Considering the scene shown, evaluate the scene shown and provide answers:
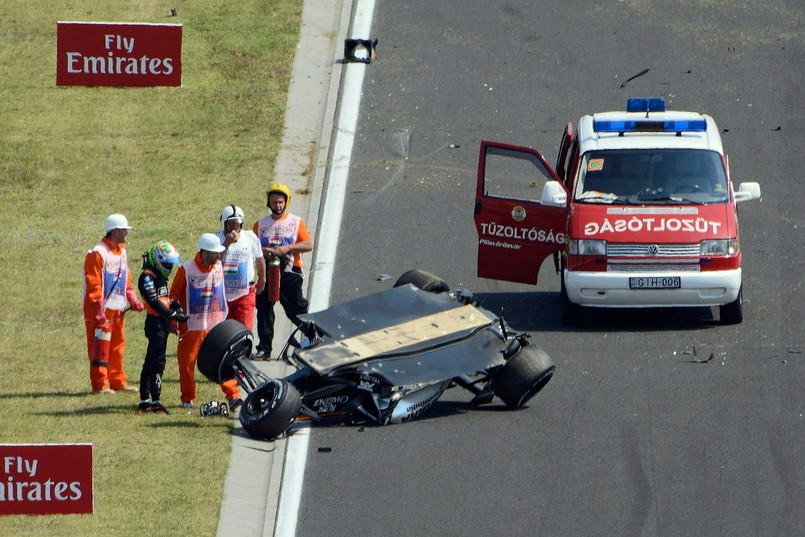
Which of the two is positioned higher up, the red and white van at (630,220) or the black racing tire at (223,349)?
the red and white van at (630,220)

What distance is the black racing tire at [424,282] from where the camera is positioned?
16297 millimetres

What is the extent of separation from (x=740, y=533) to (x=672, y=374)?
3.48 m

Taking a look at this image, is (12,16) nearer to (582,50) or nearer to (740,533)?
(582,50)

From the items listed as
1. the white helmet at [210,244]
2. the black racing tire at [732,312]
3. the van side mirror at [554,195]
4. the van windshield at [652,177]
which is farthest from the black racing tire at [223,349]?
the black racing tire at [732,312]

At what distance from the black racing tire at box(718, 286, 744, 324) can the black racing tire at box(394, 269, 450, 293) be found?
306 centimetres

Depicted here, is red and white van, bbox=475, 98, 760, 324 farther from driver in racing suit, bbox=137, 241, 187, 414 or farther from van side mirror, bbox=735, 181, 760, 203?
Answer: driver in racing suit, bbox=137, 241, 187, 414

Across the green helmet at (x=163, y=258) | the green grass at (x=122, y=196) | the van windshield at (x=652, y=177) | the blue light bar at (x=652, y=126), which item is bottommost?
the green grass at (x=122, y=196)

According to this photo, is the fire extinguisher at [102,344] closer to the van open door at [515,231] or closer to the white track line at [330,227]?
the white track line at [330,227]

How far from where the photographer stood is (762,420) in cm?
1479

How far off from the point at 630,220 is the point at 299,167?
637 centimetres

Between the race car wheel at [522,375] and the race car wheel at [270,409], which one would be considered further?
the race car wheel at [522,375]

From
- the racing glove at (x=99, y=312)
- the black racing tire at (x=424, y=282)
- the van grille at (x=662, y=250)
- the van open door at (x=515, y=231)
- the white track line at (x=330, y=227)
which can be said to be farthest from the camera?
the van open door at (x=515, y=231)

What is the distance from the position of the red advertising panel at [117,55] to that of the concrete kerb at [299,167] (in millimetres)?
1964

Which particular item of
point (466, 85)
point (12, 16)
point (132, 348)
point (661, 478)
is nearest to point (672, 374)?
point (661, 478)
